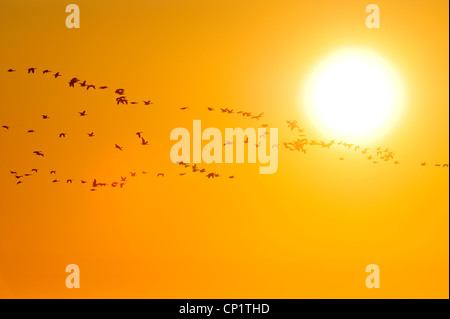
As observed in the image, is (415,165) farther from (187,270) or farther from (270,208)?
(187,270)

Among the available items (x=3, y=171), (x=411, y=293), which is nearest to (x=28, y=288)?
(x=3, y=171)

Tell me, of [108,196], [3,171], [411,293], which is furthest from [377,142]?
[3,171]

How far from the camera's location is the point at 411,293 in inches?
133

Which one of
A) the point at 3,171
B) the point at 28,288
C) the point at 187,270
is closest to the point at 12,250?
the point at 28,288

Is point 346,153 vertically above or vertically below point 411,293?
above

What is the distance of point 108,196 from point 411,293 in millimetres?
1779

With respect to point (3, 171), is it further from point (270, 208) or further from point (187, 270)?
point (270, 208)

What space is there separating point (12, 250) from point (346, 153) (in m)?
1.93

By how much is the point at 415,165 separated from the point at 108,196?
172 centimetres

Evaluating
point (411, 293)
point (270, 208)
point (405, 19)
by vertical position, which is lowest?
point (411, 293)

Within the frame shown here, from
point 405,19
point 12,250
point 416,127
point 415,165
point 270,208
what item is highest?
point 405,19

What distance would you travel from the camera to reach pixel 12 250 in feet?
10.9

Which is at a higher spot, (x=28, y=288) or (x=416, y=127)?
(x=416, y=127)

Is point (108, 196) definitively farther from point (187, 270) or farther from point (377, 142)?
point (377, 142)
